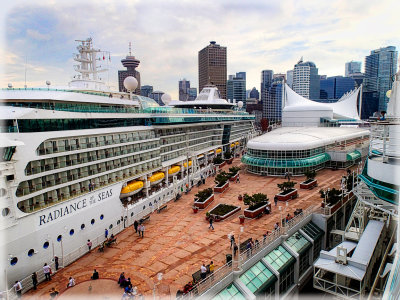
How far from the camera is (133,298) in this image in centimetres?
1316

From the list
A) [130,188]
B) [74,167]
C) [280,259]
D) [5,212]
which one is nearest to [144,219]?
[130,188]

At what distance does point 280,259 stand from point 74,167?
14614mm

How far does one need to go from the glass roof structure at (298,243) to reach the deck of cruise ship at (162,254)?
1648 millimetres

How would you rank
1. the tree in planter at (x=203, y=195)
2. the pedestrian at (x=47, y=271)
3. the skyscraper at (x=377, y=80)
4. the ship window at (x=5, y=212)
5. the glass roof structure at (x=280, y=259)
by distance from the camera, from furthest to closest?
the skyscraper at (x=377, y=80), the tree in planter at (x=203, y=195), the glass roof structure at (x=280, y=259), the pedestrian at (x=47, y=271), the ship window at (x=5, y=212)

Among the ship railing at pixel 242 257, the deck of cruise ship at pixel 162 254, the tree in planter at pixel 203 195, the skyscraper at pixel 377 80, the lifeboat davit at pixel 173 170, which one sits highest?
the skyscraper at pixel 377 80

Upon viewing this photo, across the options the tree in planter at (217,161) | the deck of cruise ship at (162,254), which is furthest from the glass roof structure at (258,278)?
the tree in planter at (217,161)

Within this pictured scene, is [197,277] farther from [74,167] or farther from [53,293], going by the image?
[74,167]

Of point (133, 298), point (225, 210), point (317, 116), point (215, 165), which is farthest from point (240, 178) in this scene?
Result: point (317, 116)

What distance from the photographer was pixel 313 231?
894 inches

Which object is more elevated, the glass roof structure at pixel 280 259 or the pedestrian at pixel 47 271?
the pedestrian at pixel 47 271

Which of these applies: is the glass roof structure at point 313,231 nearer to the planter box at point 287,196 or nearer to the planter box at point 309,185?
the planter box at point 287,196

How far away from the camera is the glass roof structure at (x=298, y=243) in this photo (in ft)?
65.3

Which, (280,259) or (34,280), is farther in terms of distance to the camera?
(280,259)

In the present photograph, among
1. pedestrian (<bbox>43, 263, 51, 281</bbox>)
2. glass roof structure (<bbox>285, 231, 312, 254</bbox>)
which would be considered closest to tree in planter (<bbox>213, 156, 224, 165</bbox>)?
glass roof structure (<bbox>285, 231, 312, 254</bbox>)
